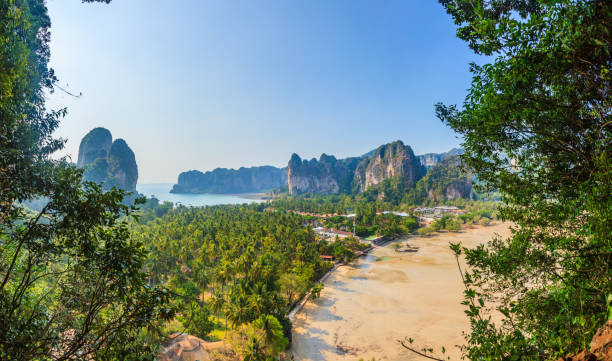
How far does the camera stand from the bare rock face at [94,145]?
3735 inches

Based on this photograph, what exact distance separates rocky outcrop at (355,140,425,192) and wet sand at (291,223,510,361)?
90659mm

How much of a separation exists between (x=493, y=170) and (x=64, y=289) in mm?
7144

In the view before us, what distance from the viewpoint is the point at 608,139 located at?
3082mm

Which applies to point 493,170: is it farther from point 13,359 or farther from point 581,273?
point 13,359

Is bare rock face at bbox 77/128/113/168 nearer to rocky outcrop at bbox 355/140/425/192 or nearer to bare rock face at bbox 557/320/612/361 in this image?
rocky outcrop at bbox 355/140/425/192

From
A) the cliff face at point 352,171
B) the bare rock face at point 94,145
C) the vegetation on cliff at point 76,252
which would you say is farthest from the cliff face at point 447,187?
the bare rock face at point 94,145

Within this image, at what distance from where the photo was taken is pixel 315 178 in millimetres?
160625

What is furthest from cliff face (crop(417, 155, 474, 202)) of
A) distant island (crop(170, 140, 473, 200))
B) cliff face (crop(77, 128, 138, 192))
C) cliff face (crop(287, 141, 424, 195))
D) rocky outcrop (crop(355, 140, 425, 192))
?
cliff face (crop(77, 128, 138, 192))

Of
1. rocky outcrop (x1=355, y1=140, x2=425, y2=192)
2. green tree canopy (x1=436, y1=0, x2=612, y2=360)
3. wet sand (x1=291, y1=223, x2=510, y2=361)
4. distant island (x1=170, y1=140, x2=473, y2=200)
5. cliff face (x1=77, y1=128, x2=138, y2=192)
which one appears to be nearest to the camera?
green tree canopy (x1=436, y1=0, x2=612, y2=360)

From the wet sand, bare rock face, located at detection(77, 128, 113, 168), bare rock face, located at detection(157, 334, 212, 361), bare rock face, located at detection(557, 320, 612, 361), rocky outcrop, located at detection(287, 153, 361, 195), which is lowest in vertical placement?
the wet sand

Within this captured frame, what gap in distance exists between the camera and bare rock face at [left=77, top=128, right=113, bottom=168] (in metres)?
94.9

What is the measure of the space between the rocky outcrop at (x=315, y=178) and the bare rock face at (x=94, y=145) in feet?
301

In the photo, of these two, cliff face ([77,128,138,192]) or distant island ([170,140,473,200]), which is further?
distant island ([170,140,473,200])

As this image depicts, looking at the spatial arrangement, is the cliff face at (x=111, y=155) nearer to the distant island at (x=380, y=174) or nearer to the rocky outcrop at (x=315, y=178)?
the rocky outcrop at (x=315, y=178)
